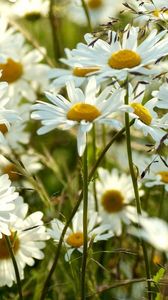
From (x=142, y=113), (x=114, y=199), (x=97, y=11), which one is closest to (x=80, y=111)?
(x=142, y=113)

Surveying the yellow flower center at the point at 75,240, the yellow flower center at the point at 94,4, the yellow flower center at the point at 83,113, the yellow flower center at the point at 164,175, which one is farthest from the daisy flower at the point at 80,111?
the yellow flower center at the point at 94,4

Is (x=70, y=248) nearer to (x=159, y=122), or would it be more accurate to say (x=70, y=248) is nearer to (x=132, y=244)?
(x=159, y=122)

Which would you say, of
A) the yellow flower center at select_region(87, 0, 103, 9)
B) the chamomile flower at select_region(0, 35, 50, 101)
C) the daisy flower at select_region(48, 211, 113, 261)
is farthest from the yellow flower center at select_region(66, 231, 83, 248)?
the yellow flower center at select_region(87, 0, 103, 9)

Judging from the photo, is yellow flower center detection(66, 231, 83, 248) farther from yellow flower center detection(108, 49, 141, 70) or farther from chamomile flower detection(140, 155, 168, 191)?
yellow flower center detection(108, 49, 141, 70)

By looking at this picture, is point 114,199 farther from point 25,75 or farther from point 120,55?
point 120,55

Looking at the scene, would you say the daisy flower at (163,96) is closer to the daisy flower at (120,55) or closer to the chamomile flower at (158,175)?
the daisy flower at (120,55)

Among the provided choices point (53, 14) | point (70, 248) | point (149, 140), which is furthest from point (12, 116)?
point (149, 140)
